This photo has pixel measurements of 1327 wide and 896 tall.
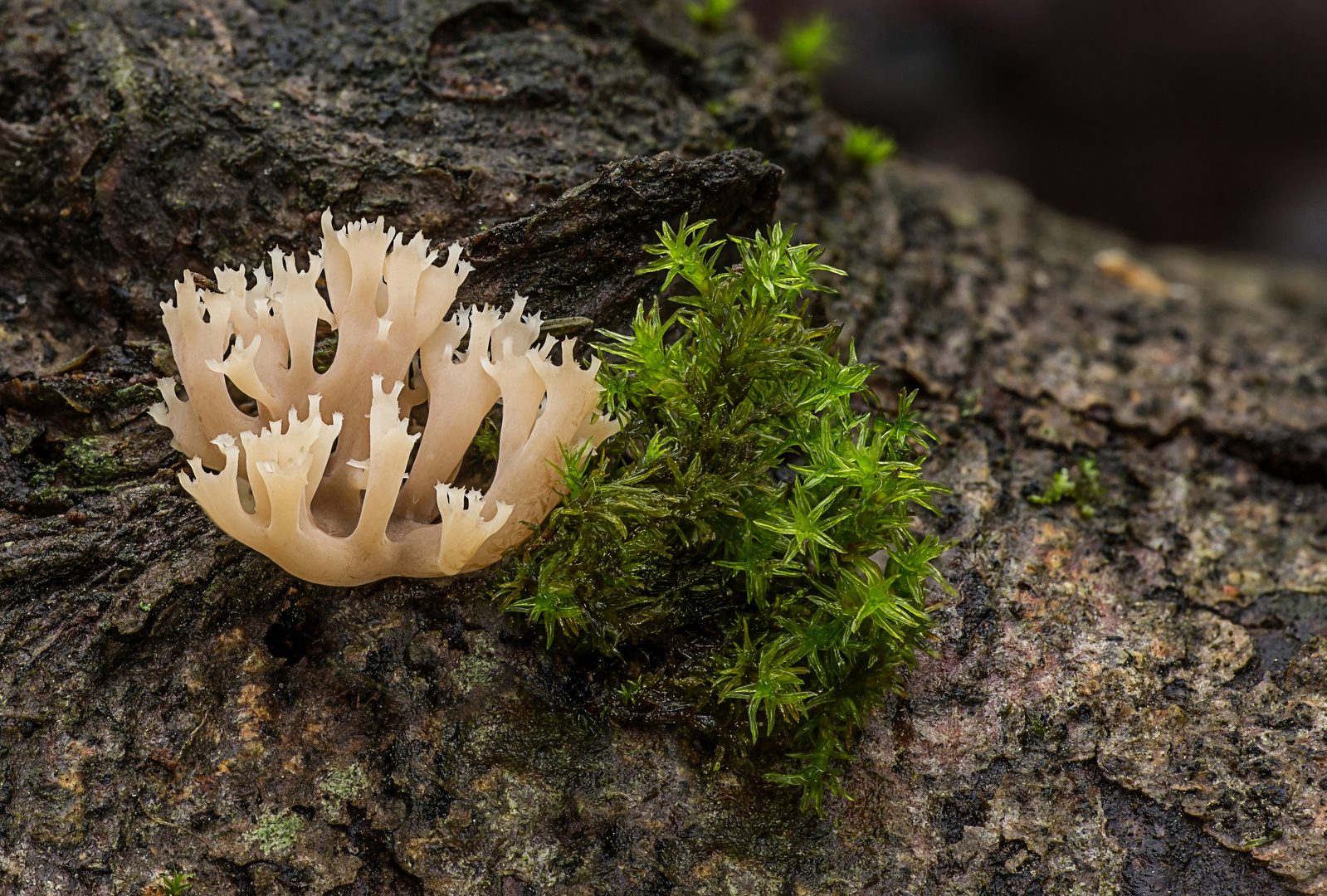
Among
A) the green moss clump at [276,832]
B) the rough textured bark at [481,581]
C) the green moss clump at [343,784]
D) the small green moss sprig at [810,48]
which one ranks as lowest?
the green moss clump at [276,832]

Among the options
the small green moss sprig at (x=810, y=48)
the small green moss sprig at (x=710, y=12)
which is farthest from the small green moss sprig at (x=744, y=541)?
the small green moss sprig at (x=810, y=48)

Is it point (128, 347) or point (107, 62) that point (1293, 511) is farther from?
point (107, 62)

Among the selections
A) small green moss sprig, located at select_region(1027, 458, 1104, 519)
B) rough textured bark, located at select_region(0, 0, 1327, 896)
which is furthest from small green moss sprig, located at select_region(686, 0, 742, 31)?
small green moss sprig, located at select_region(1027, 458, 1104, 519)

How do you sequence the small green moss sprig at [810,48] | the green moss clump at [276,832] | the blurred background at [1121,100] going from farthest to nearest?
the blurred background at [1121,100]
the small green moss sprig at [810,48]
the green moss clump at [276,832]

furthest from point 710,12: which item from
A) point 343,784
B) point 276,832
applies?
point 276,832

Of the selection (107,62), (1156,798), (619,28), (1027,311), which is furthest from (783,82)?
(1156,798)

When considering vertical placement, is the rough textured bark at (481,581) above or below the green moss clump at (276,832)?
above

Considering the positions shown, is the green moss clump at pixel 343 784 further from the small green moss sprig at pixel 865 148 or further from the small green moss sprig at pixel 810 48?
the small green moss sprig at pixel 810 48
